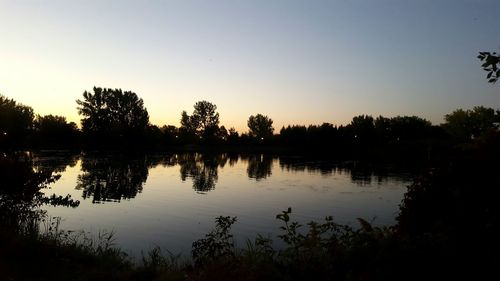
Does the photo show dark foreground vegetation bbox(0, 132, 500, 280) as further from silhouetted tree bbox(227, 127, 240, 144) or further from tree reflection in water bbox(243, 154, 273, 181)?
silhouetted tree bbox(227, 127, 240, 144)

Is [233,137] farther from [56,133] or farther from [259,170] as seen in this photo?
[259,170]

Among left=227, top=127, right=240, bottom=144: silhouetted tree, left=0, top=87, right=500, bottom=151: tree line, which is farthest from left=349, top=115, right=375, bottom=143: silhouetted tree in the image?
left=227, top=127, right=240, bottom=144: silhouetted tree

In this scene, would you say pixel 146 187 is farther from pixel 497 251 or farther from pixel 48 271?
pixel 497 251

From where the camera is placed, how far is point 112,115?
121188 mm

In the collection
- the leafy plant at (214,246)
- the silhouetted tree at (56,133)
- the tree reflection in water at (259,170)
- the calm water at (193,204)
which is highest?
the silhouetted tree at (56,133)

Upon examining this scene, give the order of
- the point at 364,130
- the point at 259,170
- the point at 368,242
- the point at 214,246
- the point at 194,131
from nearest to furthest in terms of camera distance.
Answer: the point at 368,242
the point at 214,246
the point at 259,170
the point at 364,130
the point at 194,131

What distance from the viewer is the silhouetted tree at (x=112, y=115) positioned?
4535 inches

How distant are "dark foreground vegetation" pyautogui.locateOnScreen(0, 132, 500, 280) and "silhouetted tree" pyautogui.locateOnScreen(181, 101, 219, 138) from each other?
520 feet

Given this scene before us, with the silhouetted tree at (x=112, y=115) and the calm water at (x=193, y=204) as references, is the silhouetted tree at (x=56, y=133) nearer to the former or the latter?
the silhouetted tree at (x=112, y=115)

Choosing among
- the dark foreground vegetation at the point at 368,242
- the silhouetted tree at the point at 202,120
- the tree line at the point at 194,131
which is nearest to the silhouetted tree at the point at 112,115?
the tree line at the point at 194,131

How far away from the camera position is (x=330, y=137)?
142 meters

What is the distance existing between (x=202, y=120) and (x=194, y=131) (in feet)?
17.1

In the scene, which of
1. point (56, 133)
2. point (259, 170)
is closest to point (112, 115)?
point (56, 133)

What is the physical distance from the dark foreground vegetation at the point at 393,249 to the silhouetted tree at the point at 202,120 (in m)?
158
